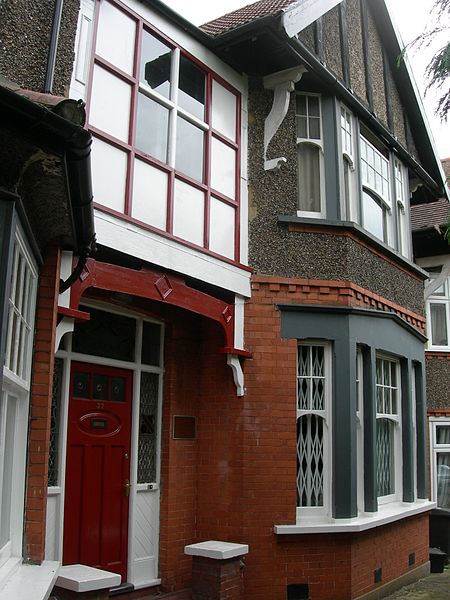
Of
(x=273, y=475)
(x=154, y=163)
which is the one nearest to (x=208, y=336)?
(x=273, y=475)

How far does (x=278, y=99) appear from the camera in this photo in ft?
27.5

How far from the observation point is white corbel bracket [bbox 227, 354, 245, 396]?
7.66 m

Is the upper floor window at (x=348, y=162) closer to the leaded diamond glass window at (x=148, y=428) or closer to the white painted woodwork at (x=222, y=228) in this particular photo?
the white painted woodwork at (x=222, y=228)

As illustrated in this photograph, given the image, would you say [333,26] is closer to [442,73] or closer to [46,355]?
[442,73]

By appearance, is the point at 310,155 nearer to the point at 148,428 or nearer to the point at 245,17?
the point at 245,17

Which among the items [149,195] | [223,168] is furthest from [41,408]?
[223,168]

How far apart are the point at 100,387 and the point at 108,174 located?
2251 mm

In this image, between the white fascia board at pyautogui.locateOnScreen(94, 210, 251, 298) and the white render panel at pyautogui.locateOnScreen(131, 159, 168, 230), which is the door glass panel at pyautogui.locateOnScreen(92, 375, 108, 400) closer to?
the white fascia board at pyautogui.locateOnScreen(94, 210, 251, 298)


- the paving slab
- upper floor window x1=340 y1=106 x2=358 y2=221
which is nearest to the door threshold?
the paving slab

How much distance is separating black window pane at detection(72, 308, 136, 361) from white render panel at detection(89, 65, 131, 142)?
186cm

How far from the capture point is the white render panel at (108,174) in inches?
240

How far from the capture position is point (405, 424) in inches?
384

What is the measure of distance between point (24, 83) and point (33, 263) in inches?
48.6

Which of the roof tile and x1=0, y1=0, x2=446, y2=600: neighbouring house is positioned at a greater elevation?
the roof tile
